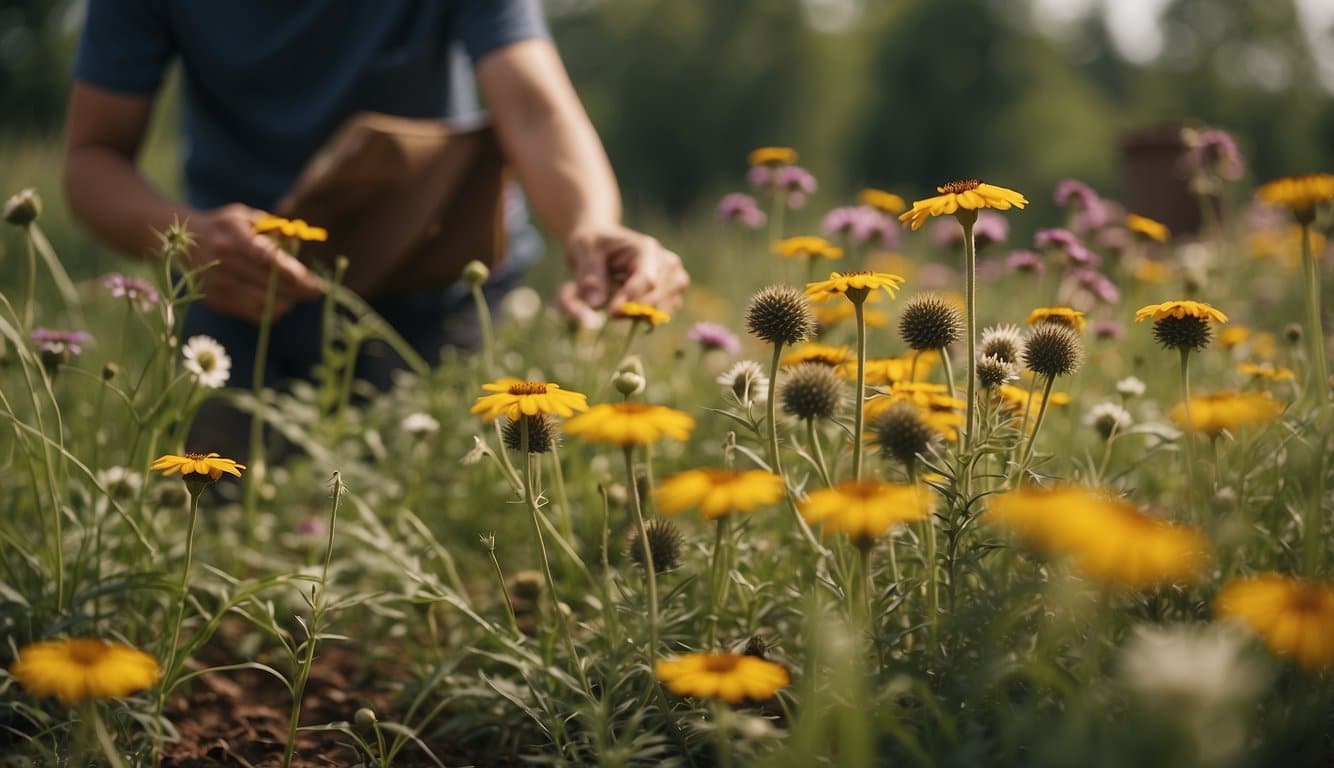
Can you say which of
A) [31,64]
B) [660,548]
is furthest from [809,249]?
[31,64]

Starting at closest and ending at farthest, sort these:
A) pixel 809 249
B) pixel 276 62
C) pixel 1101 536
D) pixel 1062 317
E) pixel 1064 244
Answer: pixel 1101 536 → pixel 1062 317 → pixel 809 249 → pixel 1064 244 → pixel 276 62

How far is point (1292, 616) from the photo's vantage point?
2.36 feet

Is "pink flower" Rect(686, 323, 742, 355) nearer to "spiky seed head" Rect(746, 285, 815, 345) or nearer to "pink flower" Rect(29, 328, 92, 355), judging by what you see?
"spiky seed head" Rect(746, 285, 815, 345)

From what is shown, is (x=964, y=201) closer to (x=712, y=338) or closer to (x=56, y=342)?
(x=712, y=338)

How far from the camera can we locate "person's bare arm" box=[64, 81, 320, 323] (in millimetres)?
1799

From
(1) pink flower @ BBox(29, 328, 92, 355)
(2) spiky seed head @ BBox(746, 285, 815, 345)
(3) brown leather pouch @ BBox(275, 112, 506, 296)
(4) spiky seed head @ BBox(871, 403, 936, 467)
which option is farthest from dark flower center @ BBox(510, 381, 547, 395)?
(3) brown leather pouch @ BBox(275, 112, 506, 296)

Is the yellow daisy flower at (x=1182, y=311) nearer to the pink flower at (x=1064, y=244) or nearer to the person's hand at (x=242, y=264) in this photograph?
the pink flower at (x=1064, y=244)

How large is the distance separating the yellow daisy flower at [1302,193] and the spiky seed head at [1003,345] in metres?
0.33

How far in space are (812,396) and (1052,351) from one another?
1.04 feet

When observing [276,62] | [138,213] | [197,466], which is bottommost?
[197,466]

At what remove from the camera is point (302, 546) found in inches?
78.6

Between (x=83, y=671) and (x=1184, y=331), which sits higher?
(x=1184, y=331)

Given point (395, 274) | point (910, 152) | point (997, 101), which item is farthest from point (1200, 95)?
point (395, 274)

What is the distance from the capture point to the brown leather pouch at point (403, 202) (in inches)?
88.0
